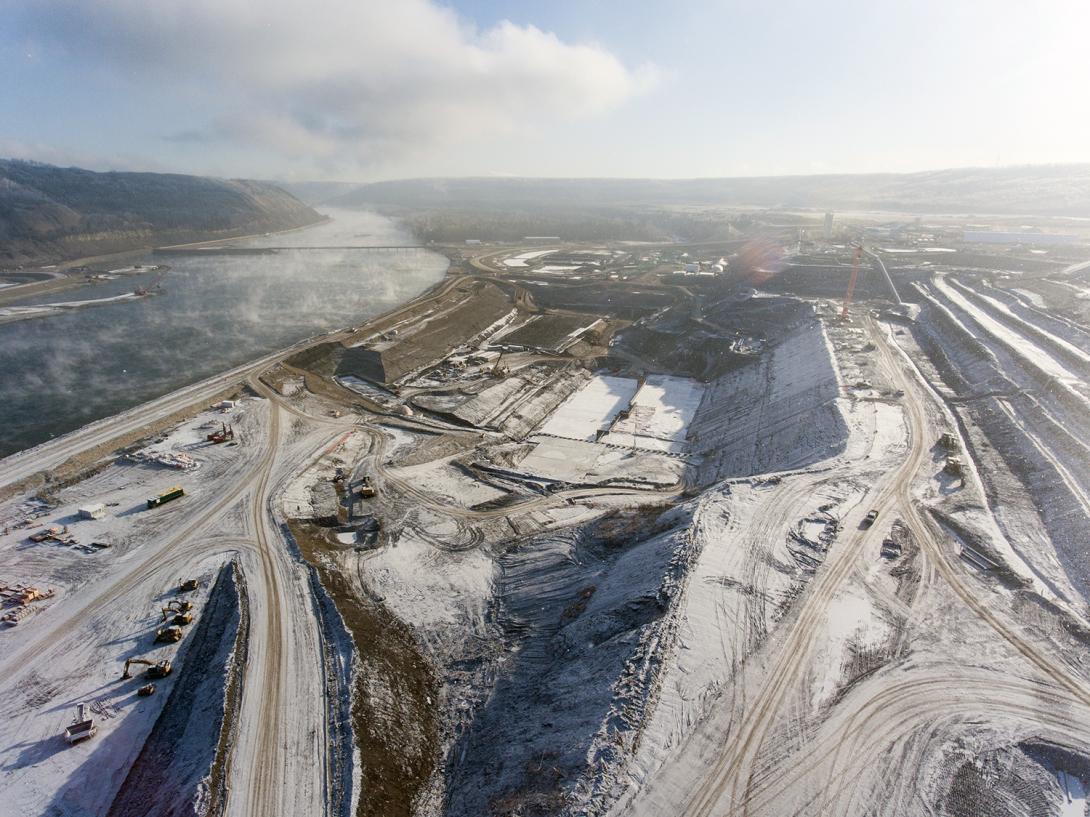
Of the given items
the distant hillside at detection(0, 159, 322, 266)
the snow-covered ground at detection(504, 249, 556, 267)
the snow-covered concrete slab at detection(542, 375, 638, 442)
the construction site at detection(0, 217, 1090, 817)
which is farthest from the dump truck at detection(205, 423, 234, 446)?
the distant hillside at detection(0, 159, 322, 266)

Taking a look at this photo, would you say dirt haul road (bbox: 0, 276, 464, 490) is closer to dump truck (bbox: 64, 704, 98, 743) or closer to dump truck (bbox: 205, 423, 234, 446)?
dump truck (bbox: 205, 423, 234, 446)

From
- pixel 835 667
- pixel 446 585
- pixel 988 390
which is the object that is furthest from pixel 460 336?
pixel 835 667

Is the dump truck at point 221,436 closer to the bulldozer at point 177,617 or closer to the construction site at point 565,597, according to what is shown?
the construction site at point 565,597

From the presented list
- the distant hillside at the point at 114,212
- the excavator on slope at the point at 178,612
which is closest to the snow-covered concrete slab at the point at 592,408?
the excavator on slope at the point at 178,612

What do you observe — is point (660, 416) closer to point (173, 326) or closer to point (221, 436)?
point (221, 436)

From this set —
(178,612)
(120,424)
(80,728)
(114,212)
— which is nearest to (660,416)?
(178,612)
